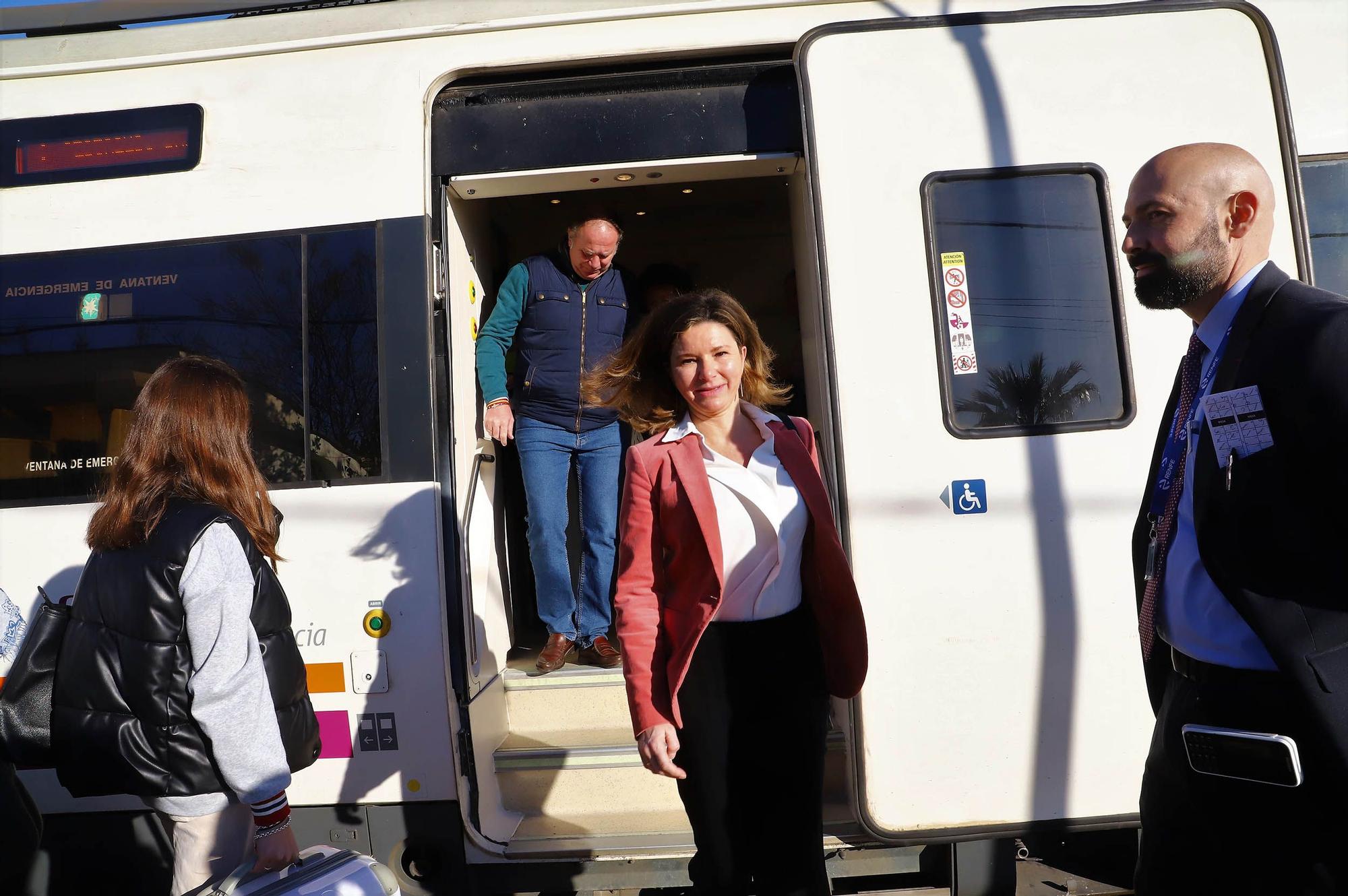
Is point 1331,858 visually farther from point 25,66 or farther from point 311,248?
point 25,66

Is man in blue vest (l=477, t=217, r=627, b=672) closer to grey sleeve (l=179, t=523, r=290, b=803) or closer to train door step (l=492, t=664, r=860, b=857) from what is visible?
train door step (l=492, t=664, r=860, b=857)

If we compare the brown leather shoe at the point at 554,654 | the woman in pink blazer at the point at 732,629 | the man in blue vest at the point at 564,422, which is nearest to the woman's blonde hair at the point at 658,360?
the woman in pink blazer at the point at 732,629

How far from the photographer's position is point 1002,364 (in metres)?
2.69

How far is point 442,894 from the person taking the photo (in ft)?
9.35

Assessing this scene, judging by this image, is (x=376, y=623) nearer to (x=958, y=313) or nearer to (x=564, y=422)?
(x=564, y=422)

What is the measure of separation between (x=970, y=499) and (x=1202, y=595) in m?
1.10

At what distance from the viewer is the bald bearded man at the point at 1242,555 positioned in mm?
A: 1365

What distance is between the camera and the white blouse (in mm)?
1977

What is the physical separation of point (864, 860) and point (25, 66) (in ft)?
12.8

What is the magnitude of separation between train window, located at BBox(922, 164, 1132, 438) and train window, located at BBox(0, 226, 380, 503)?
1854 millimetres

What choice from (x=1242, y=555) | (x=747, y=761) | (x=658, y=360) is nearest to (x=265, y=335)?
(x=658, y=360)

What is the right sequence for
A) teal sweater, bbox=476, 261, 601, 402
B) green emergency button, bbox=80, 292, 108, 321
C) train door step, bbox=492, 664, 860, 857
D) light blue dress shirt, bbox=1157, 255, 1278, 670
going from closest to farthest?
light blue dress shirt, bbox=1157, 255, 1278, 670 < train door step, bbox=492, 664, 860, 857 < green emergency button, bbox=80, 292, 108, 321 < teal sweater, bbox=476, 261, 601, 402

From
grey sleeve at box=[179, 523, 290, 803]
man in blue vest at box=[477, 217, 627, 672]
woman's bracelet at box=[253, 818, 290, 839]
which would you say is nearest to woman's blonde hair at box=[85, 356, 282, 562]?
grey sleeve at box=[179, 523, 290, 803]

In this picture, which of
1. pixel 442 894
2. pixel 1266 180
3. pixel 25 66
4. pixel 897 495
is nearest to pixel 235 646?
pixel 442 894
